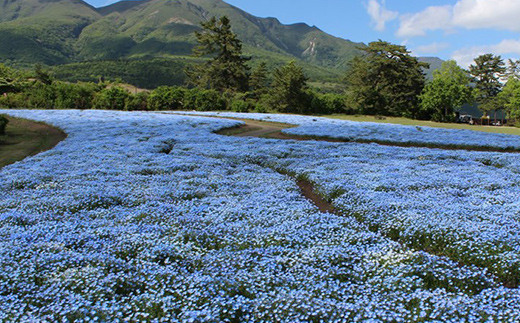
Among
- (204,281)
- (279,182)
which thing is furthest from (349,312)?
(279,182)

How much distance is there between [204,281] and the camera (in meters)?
5.68

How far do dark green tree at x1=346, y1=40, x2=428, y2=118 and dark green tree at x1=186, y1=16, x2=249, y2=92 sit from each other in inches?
1027

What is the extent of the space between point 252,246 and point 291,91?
Answer: 6648 cm

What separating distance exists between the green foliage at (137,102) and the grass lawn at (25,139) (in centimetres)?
2481

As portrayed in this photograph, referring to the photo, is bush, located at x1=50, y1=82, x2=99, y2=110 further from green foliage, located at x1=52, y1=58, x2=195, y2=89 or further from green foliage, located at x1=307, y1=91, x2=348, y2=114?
green foliage, located at x1=52, y1=58, x2=195, y2=89

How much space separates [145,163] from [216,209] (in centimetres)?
731

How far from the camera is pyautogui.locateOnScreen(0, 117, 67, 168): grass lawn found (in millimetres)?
19875

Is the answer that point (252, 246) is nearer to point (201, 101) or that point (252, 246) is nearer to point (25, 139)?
point (25, 139)

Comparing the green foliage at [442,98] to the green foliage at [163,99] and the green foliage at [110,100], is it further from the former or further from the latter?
the green foliage at [110,100]

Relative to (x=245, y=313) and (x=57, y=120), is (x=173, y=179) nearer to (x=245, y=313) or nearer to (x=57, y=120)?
(x=245, y=313)

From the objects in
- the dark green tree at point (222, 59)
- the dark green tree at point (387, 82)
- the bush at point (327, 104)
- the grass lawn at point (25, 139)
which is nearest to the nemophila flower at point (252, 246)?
the grass lawn at point (25, 139)

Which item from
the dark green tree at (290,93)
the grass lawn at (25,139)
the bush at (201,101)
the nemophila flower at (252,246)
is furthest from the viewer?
the dark green tree at (290,93)

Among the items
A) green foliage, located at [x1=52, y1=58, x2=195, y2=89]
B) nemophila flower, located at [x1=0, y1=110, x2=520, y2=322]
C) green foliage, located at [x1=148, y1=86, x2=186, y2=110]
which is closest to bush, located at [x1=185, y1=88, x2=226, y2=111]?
green foliage, located at [x1=148, y1=86, x2=186, y2=110]

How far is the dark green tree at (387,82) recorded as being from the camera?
75875 millimetres
